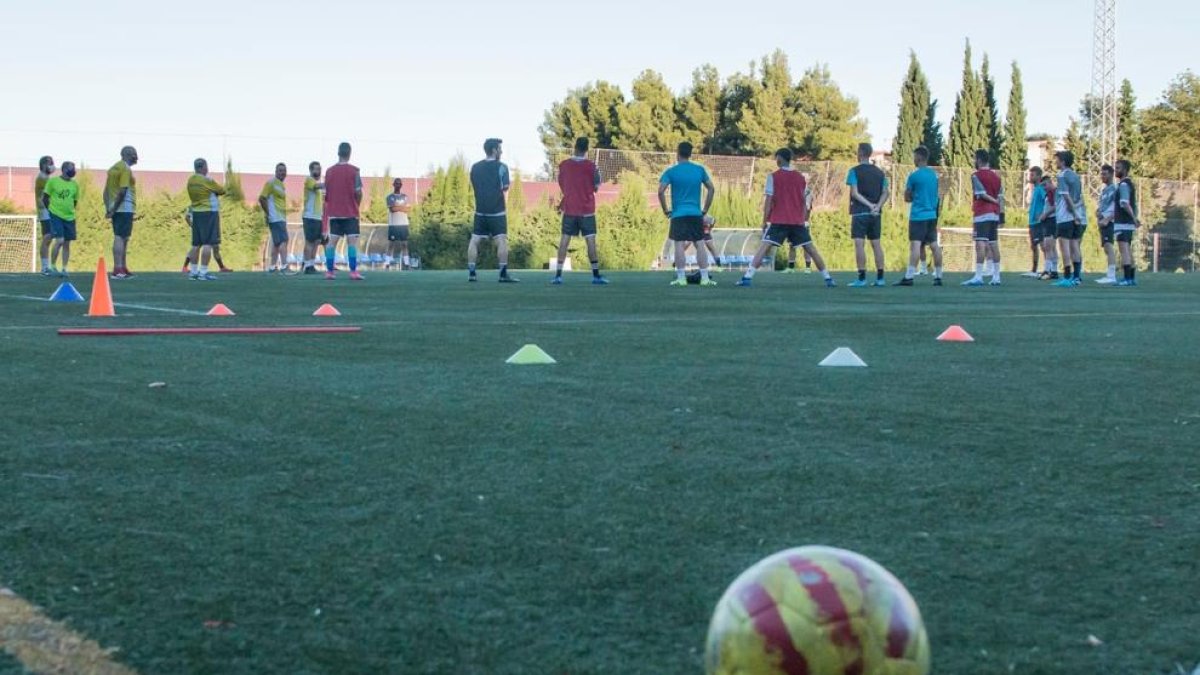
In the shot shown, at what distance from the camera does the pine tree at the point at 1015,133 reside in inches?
2355

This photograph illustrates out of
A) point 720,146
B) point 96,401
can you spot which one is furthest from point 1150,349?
point 720,146

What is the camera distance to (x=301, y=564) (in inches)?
108

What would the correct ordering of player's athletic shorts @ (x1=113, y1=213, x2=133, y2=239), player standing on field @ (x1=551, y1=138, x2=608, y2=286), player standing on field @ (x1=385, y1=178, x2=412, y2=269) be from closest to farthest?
1. player standing on field @ (x1=551, y1=138, x2=608, y2=286)
2. player's athletic shorts @ (x1=113, y1=213, x2=133, y2=239)
3. player standing on field @ (x1=385, y1=178, x2=412, y2=269)

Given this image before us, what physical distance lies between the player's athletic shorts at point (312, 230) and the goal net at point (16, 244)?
13663mm

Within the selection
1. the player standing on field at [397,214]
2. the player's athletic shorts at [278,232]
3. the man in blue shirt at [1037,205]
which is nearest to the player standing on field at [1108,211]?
the man in blue shirt at [1037,205]

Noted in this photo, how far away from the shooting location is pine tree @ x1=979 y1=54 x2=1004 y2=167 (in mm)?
58938

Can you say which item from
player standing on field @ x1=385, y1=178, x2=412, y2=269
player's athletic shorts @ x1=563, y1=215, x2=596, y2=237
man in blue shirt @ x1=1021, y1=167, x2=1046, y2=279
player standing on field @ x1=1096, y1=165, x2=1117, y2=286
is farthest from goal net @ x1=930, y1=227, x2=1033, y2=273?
player's athletic shorts @ x1=563, y1=215, x2=596, y2=237

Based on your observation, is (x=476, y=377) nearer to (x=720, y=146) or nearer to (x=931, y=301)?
(x=931, y=301)

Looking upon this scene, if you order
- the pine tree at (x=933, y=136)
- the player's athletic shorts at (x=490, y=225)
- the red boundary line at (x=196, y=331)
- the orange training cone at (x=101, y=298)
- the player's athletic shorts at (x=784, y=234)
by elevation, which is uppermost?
the pine tree at (x=933, y=136)

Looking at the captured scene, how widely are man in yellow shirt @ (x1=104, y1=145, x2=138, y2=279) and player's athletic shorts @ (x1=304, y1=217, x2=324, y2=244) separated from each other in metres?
3.67

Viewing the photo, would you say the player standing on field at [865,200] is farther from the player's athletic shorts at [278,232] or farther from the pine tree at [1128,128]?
the pine tree at [1128,128]

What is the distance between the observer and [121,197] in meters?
18.5

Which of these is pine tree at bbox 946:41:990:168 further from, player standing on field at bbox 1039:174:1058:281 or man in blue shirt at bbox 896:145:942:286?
man in blue shirt at bbox 896:145:942:286

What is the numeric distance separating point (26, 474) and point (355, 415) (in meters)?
1.33
